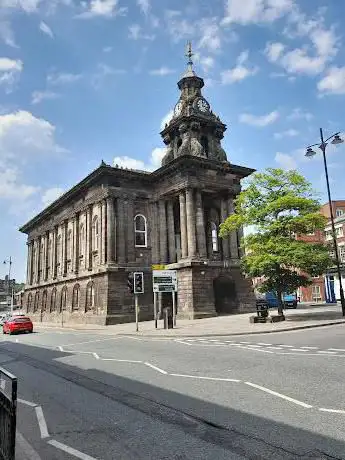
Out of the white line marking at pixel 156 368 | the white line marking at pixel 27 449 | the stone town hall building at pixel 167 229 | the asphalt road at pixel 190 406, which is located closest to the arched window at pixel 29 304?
the stone town hall building at pixel 167 229

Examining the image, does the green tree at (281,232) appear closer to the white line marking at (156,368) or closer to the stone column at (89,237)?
the white line marking at (156,368)

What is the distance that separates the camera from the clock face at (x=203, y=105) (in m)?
43.5

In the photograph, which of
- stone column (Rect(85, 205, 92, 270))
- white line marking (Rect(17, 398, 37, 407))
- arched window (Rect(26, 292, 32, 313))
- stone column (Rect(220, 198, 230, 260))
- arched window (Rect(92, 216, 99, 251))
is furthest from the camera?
arched window (Rect(26, 292, 32, 313))

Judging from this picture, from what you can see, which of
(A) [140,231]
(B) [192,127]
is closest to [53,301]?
(A) [140,231]

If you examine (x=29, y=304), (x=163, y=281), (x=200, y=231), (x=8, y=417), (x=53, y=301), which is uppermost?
(x=200, y=231)

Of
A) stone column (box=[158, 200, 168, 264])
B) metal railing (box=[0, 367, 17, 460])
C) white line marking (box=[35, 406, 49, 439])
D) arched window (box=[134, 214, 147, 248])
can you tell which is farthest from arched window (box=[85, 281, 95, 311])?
metal railing (box=[0, 367, 17, 460])

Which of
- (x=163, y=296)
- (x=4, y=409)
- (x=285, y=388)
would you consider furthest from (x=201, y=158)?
(x=4, y=409)

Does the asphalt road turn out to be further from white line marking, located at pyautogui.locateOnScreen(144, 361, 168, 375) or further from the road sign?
the road sign

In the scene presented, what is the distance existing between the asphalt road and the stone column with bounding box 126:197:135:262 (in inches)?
976

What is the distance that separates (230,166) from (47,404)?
33.6 metres

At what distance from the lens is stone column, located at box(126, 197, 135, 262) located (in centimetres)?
3778

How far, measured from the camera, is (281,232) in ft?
83.1

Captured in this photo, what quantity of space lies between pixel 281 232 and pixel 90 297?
21.7 metres

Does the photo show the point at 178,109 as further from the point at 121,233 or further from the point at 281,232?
the point at 281,232
